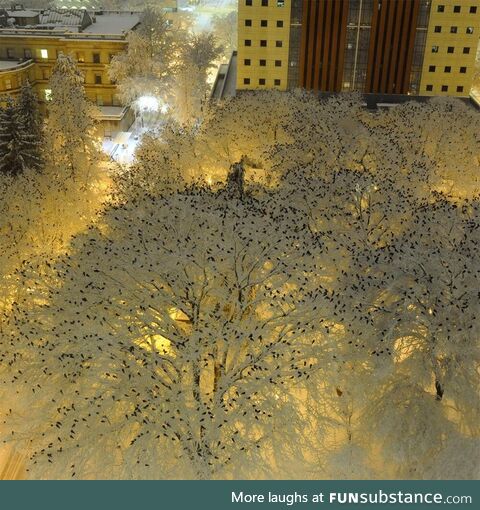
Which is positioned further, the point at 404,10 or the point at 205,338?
the point at 404,10

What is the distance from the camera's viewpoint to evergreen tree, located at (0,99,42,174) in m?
48.5

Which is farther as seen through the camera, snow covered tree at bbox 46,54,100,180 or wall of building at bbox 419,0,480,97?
wall of building at bbox 419,0,480,97

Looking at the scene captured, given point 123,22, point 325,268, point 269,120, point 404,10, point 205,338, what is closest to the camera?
point 205,338

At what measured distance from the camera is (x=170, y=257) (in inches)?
978

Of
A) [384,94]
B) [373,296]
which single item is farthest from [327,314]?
[384,94]

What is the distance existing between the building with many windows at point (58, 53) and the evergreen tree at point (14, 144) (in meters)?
20.9

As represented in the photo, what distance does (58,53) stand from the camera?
70750mm

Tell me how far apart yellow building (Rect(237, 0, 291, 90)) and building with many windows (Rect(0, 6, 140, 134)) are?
16.5m

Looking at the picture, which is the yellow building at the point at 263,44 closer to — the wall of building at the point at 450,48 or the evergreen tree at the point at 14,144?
the wall of building at the point at 450,48

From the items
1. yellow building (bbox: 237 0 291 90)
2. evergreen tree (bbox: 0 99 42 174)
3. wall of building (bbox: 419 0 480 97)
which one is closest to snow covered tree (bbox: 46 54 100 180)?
evergreen tree (bbox: 0 99 42 174)

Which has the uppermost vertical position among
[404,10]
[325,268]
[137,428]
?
[404,10]

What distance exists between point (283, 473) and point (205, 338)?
21.7 feet

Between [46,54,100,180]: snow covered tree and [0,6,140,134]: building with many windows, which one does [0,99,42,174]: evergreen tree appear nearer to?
[46,54,100,180]: snow covered tree

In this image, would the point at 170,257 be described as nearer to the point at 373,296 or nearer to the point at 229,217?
the point at 229,217
